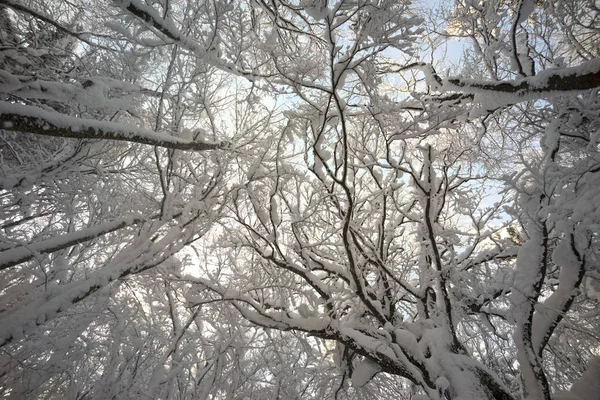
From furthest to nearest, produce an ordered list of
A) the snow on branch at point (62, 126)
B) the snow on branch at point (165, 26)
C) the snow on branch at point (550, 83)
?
the snow on branch at point (165, 26), the snow on branch at point (62, 126), the snow on branch at point (550, 83)

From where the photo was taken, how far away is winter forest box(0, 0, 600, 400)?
2.66 metres

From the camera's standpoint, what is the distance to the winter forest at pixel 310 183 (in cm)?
266

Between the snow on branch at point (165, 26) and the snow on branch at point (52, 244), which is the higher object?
the snow on branch at point (165, 26)

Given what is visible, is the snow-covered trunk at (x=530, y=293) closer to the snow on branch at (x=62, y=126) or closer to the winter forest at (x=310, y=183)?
the winter forest at (x=310, y=183)

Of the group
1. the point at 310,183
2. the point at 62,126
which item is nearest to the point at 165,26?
the point at 62,126

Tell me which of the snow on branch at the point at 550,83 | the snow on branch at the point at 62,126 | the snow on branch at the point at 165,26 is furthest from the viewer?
the snow on branch at the point at 165,26

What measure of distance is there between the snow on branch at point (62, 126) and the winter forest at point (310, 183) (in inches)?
0.7

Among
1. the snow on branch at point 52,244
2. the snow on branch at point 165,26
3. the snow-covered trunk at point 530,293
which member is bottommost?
the snow-covered trunk at point 530,293

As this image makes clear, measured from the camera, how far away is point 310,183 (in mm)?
4418

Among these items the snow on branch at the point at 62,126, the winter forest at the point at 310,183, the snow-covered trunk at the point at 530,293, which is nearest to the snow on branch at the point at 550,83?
the winter forest at the point at 310,183

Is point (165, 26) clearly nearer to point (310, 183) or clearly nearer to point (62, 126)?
point (62, 126)

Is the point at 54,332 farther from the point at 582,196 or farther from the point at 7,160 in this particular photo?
the point at 582,196

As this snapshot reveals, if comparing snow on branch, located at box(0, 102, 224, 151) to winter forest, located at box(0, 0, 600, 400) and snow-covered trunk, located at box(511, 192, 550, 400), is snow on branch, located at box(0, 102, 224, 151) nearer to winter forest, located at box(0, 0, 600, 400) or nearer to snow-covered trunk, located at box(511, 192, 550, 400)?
winter forest, located at box(0, 0, 600, 400)

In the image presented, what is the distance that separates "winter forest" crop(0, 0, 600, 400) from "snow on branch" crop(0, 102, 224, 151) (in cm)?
2
